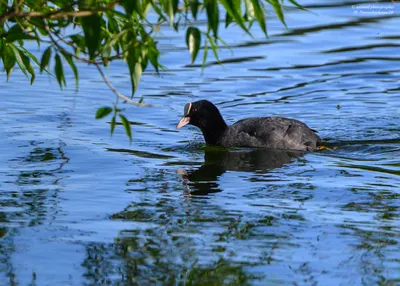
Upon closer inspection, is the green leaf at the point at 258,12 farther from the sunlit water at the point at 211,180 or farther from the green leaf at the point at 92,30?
the sunlit water at the point at 211,180

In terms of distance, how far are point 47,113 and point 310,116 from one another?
394 cm

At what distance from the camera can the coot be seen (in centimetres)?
1209

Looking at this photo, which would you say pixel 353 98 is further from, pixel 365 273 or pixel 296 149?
pixel 365 273

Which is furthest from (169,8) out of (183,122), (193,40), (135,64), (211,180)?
(183,122)


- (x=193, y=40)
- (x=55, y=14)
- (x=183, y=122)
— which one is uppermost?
(x=55, y=14)

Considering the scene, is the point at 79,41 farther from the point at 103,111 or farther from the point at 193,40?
the point at 103,111

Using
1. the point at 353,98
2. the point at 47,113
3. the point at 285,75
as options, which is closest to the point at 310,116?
the point at 353,98

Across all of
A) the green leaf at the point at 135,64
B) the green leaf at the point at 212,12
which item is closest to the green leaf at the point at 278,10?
the green leaf at the point at 212,12

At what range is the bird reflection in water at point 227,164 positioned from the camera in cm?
992

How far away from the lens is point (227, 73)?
53.8ft

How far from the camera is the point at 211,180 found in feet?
33.5

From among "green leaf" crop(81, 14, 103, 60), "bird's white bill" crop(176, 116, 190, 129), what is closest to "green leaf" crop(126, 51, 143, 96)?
"green leaf" crop(81, 14, 103, 60)

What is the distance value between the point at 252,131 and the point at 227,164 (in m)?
1.18

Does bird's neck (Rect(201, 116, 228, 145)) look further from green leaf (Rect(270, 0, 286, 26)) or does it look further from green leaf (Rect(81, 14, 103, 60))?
green leaf (Rect(81, 14, 103, 60))
